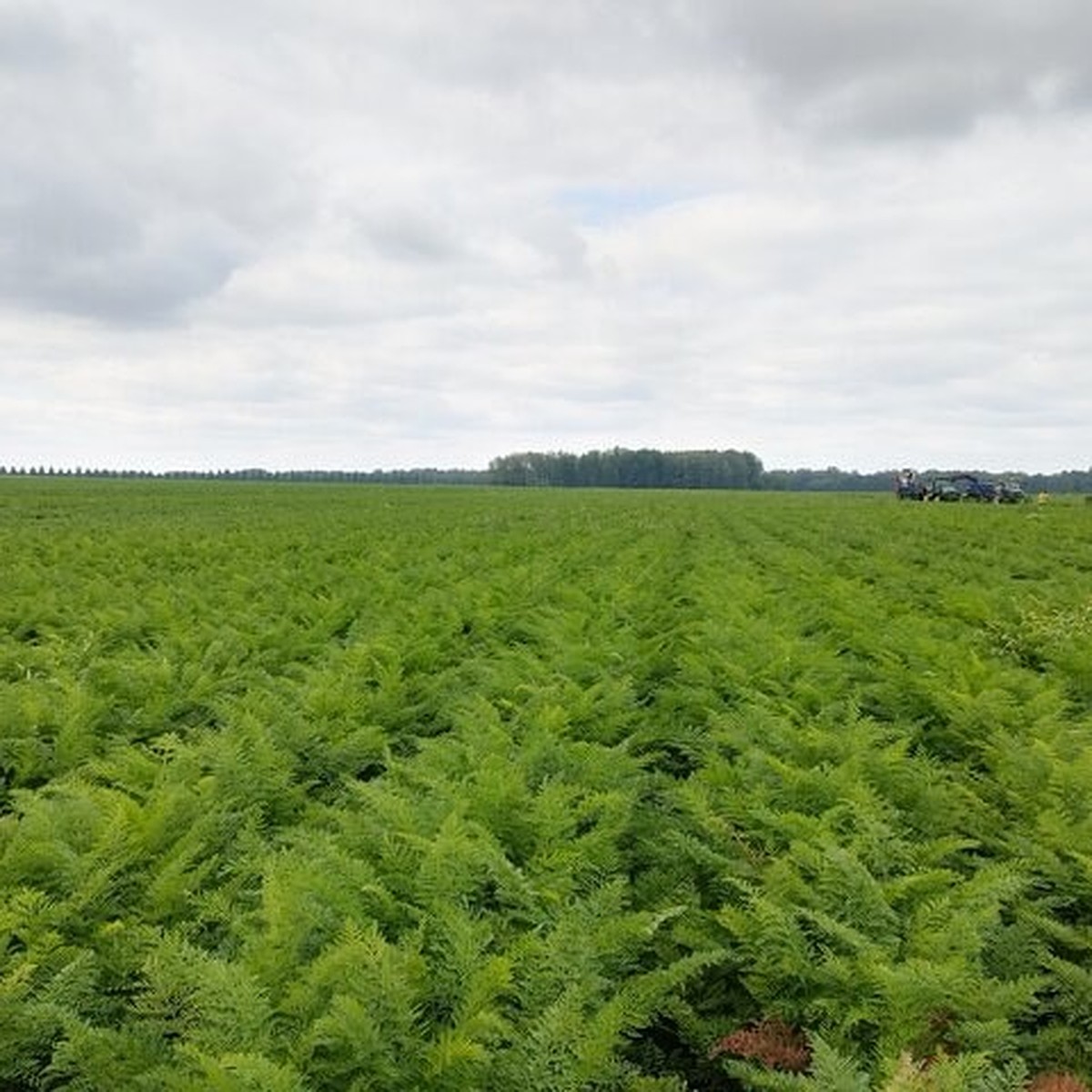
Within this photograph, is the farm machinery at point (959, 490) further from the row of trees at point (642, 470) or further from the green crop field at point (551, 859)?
the row of trees at point (642, 470)

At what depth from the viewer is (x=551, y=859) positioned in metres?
4.73

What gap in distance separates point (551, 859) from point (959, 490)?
6670 centimetres

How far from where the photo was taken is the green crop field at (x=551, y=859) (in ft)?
11.6

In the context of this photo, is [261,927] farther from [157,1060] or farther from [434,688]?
[434,688]

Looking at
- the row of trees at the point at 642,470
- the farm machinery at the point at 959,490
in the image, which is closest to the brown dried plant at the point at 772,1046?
the farm machinery at the point at 959,490

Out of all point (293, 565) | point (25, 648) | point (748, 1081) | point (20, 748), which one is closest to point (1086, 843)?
point (748, 1081)

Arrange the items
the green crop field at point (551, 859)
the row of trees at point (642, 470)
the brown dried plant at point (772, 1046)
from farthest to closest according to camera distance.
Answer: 1. the row of trees at point (642, 470)
2. the brown dried plant at point (772, 1046)
3. the green crop field at point (551, 859)

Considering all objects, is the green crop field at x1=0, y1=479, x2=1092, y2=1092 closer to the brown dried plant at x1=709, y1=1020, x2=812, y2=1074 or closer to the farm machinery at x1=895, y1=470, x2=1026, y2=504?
the brown dried plant at x1=709, y1=1020, x2=812, y2=1074

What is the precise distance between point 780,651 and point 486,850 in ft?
17.0

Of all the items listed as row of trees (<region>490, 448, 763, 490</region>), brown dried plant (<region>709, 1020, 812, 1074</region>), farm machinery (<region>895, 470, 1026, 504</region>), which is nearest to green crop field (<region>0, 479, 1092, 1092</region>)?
brown dried plant (<region>709, 1020, 812, 1074</region>)

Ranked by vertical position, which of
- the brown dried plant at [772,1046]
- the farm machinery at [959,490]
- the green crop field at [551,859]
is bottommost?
the brown dried plant at [772,1046]

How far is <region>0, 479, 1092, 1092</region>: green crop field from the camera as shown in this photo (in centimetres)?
354

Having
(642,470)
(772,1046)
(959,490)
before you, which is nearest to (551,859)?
(772,1046)

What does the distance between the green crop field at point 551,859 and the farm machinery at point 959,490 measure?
5537 centimetres
